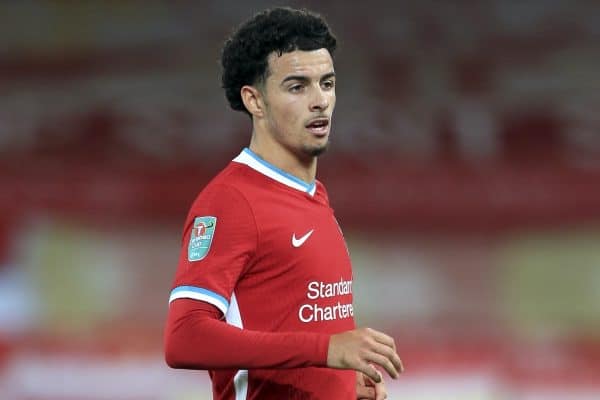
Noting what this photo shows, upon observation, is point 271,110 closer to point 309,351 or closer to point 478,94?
point 309,351

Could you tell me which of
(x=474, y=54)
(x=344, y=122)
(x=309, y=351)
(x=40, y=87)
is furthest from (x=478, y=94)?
(x=309, y=351)

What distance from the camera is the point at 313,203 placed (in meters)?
2.13

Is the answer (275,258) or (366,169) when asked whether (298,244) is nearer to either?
(275,258)

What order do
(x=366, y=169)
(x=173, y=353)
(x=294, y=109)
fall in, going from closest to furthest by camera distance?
(x=173, y=353) → (x=294, y=109) → (x=366, y=169)

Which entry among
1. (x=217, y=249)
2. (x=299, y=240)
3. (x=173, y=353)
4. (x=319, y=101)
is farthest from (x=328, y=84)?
(x=173, y=353)

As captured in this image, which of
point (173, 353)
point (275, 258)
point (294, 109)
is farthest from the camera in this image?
point (294, 109)

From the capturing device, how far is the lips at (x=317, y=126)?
2066 millimetres

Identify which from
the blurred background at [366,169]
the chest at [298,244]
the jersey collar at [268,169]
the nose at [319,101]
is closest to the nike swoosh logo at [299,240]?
the chest at [298,244]

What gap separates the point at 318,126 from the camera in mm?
2076

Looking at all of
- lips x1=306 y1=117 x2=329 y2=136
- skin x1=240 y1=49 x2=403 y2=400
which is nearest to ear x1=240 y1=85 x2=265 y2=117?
skin x1=240 y1=49 x2=403 y2=400

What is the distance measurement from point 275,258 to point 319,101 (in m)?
0.33

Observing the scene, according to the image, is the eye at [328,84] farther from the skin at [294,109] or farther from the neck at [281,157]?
the neck at [281,157]

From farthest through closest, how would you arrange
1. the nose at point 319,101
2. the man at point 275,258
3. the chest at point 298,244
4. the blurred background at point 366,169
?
the blurred background at point 366,169, the nose at point 319,101, the chest at point 298,244, the man at point 275,258

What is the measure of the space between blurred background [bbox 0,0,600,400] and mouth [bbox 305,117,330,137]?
89.3 inches
